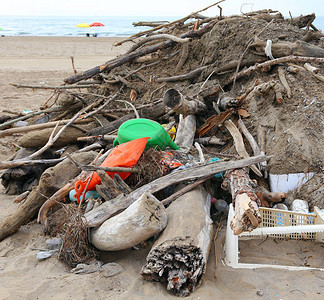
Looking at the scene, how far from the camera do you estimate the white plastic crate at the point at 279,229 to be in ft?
9.35

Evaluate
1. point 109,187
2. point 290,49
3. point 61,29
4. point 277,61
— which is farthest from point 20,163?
point 61,29

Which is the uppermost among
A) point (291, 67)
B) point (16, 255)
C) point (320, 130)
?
point (291, 67)

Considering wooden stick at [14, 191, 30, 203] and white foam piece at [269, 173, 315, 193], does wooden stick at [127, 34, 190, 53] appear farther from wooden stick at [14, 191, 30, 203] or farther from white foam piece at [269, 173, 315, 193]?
wooden stick at [14, 191, 30, 203]

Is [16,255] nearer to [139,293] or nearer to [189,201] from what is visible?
[139,293]

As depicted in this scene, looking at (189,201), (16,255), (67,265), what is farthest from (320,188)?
(16,255)

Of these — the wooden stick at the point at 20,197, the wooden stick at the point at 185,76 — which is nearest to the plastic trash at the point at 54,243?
the wooden stick at the point at 20,197

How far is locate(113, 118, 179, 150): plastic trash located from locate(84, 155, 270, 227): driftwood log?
58 centimetres

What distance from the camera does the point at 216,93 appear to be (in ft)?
16.4

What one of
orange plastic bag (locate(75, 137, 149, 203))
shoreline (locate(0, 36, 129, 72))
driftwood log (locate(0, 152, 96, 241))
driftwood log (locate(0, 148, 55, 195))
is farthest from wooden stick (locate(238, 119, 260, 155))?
shoreline (locate(0, 36, 129, 72))

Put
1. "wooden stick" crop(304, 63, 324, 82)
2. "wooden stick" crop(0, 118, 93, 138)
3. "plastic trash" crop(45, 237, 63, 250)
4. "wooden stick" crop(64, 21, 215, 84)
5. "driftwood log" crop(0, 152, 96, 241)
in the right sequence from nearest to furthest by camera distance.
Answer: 1. "plastic trash" crop(45, 237, 63, 250)
2. "driftwood log" crop(0, 152, 96, 241)
3. "wooden stick" crop(304, 63, 324, 82)
4. "wooden stick" crop(0, 118, 93, 138)
5. "wooden stick" crop(64, 21, 215, 84)

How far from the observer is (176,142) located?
4.50m

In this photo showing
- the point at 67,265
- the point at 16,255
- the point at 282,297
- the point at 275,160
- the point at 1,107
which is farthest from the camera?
the point at 1,107

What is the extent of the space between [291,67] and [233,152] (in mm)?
1509

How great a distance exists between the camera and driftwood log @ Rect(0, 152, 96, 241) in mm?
3637
